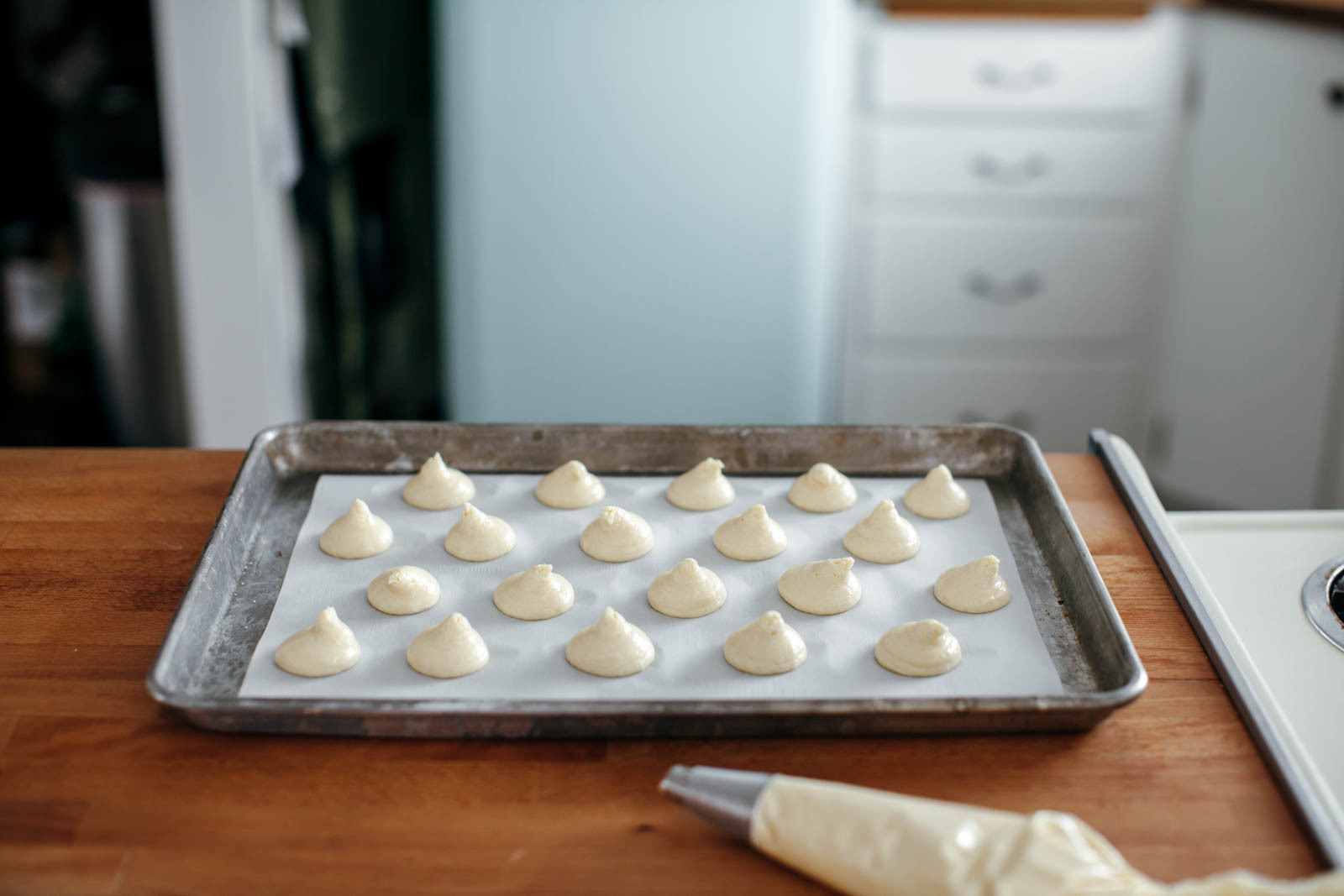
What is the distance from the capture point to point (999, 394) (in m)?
2.28

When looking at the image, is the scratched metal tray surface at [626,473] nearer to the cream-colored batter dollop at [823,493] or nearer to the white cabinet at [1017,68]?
the cream-colored batter dollop at [823,493]

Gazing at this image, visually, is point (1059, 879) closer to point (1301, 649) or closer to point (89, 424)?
point (1301, 649)

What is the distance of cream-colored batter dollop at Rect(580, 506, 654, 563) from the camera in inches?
35.0

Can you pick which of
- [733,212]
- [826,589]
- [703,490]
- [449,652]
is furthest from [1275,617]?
[733,212]

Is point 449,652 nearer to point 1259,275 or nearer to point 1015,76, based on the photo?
point 1015,76

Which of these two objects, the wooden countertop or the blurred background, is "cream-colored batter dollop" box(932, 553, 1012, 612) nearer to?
the wooden countertop

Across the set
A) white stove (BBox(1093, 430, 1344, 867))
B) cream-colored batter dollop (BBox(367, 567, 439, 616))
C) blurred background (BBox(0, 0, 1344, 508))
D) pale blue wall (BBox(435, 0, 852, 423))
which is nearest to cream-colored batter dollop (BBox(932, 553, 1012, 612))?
Answer: white stove (BBox(1093, 430, 1344, 867))

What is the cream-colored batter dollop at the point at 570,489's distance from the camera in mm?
954

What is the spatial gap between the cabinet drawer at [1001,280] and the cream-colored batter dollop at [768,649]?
1.50 metres

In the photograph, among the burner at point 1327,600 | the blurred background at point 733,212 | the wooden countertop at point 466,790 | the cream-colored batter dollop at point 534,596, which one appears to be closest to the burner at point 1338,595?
the burner at point 1327,600

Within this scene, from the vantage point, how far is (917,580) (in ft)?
2.88

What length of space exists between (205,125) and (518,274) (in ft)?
1.73

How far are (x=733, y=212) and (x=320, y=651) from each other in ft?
4.59

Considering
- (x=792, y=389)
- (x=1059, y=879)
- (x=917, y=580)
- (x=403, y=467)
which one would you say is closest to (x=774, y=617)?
(x=917, y=580)
